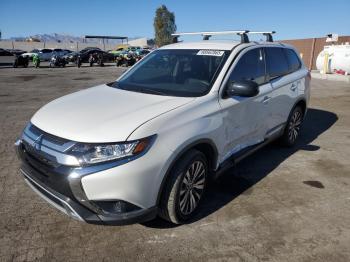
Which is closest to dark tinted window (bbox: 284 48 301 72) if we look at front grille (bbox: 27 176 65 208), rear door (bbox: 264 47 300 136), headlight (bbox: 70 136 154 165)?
rear door (bbox: 264 47 300 136)

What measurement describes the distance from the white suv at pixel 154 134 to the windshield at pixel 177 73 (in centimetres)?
1

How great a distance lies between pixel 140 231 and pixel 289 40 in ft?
87.7

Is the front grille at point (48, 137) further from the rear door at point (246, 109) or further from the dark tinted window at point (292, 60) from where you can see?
the dark tinted window at point (292, 60)

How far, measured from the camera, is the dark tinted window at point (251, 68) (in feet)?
13.1

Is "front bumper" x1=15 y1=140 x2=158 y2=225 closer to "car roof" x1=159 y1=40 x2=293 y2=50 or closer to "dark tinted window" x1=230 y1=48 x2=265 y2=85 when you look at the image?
"dark tinted window" x1=230 y1=48 x2=265 y2=85

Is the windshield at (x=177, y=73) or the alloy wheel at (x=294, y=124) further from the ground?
the windshield at (x=177, y=73)

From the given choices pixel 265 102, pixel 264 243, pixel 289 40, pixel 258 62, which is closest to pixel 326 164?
pixel 265 102

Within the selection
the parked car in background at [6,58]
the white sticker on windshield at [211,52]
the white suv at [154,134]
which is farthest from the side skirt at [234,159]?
the parked car in background at [6,58]

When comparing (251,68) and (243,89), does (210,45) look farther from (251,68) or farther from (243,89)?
(243,89)

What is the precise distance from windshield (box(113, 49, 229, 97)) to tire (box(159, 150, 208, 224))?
29.0 inches

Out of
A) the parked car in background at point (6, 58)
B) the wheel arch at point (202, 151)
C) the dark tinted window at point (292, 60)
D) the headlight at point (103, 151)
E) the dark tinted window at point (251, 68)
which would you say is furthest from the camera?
the parked car in background at point (6, 58)

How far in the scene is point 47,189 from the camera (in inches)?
116

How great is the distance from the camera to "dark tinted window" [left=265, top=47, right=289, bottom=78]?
15.8 ft

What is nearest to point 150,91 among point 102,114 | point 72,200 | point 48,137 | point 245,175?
point 102,114
